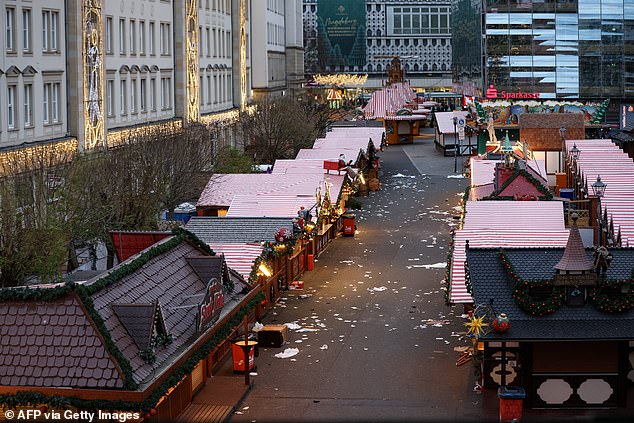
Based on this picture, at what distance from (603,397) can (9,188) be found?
1475cm

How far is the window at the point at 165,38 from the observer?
63.8m

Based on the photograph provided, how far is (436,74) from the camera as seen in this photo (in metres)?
195

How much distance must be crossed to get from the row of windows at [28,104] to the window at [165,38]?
17.9m

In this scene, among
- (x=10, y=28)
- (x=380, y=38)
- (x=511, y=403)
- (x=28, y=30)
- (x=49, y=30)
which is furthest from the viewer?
(x=380, y=38)

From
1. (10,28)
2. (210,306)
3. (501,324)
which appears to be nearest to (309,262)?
(10,28)

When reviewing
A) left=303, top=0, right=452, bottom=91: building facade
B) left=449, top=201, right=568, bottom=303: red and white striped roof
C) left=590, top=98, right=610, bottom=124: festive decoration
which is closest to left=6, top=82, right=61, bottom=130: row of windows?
left=449, top=201, right=568, bottom=303: red and white striped roof

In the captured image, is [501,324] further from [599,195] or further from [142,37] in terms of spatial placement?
[142,37]

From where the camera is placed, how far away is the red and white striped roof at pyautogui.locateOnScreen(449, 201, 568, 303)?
30891 mm

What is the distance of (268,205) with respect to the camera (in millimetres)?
40375

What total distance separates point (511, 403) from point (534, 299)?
2.14 metres

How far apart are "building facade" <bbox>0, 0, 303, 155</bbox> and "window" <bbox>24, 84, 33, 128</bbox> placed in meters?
0.05

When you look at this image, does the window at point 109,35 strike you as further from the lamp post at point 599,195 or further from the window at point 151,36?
the lamp post at point 599,195

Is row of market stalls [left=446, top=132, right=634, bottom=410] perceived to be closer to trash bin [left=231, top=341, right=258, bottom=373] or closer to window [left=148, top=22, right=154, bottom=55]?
trash bin [left=231, top=341, right=258, bottom=373]

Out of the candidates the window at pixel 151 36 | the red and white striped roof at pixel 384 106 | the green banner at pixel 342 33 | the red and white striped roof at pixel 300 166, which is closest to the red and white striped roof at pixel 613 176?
the red and white striped roof at pixel 300 166
